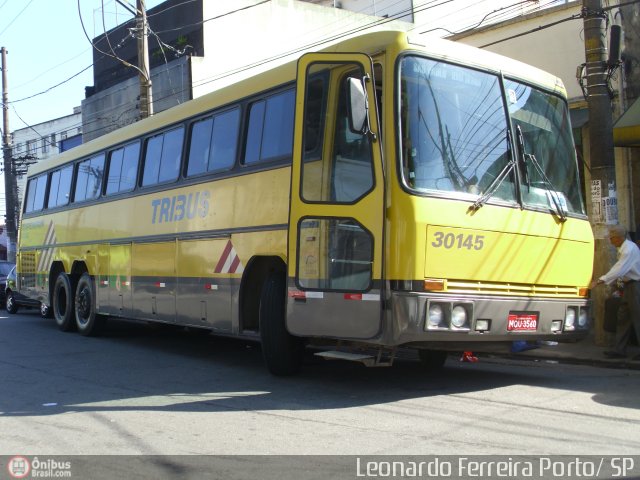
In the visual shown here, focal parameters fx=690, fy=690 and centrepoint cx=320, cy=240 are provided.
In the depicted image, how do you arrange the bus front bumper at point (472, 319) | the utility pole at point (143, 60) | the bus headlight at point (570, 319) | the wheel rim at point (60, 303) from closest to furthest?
the bus front bumper at point (472, 319)
the bus headlight at point (570, 319)
the wheel rim at point (60, 303)
the utility pole at point (143, 60)

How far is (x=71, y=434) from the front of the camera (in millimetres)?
→ 6078

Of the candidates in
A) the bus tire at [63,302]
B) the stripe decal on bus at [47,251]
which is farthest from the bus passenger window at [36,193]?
the bus tire at [63,302]

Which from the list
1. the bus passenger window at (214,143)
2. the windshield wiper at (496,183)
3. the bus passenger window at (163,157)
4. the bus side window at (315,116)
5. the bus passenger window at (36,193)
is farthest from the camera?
the bus passenger window at (36,193)

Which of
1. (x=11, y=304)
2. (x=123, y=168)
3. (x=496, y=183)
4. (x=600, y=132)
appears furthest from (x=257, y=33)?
(x=496, y=183)

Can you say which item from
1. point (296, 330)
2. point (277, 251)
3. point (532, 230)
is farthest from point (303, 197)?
point (532, 230)

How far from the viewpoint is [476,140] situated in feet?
23.2

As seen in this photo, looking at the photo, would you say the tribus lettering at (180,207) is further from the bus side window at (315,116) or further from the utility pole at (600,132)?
the utility pole at (600,132)

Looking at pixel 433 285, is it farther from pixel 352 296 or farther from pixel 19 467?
pixel 19 467

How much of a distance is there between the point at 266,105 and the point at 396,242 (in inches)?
116

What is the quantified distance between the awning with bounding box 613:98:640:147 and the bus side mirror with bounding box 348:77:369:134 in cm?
648

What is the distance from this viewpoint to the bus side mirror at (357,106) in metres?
6.72

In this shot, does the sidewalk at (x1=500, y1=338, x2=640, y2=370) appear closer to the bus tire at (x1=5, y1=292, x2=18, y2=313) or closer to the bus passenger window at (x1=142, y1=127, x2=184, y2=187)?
the bus passenger window at (x1=142, y1=127, x2=184, y2=187)

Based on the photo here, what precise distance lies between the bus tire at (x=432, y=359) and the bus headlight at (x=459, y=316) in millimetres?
2447

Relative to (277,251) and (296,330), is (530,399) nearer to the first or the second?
(296,330)
